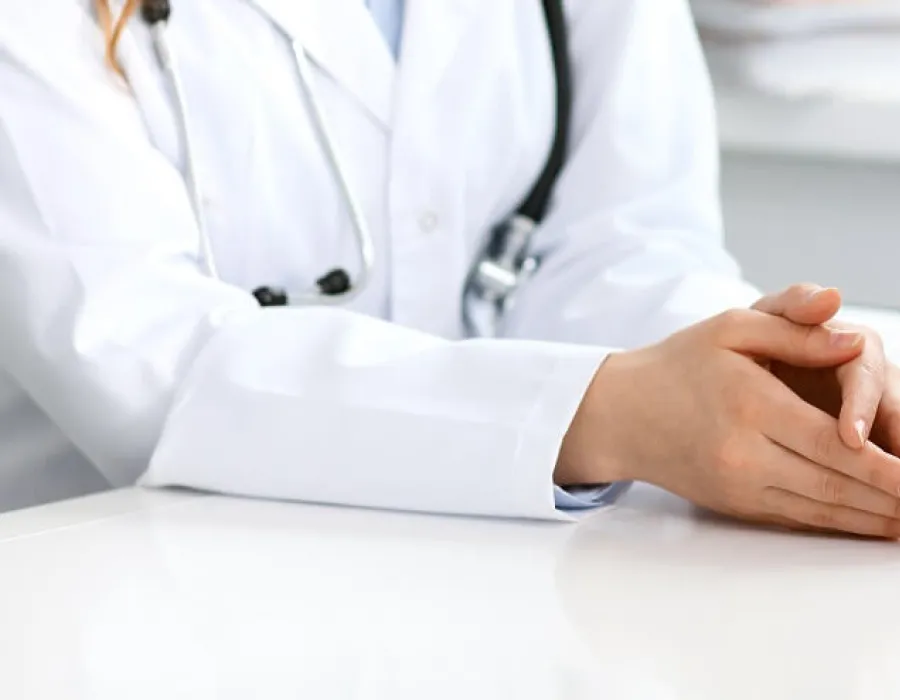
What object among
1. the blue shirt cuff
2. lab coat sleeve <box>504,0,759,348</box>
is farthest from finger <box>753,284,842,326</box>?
lab coat sleeve <box>504,0,759,348</box>

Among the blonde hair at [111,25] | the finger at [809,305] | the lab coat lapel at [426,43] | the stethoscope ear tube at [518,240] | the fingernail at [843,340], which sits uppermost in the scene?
the blonde hair at [111,25]

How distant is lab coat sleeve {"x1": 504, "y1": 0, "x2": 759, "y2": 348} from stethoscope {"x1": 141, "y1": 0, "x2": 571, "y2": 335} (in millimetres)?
15

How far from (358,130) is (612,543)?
1.35 ft

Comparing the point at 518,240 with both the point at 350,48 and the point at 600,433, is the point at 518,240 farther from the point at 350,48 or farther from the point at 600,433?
the point at 600,433

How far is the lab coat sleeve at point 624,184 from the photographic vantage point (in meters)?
1.00

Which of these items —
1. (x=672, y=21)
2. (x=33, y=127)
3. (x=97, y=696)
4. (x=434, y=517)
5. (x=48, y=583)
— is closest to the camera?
(x=97, y=696)

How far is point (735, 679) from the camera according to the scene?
1.53 feet

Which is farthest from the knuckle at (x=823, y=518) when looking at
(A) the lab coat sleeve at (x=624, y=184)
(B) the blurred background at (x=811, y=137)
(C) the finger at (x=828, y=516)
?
(B) the blurred background at (x=811, y=137)

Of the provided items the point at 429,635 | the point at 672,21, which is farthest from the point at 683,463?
the point at 672,21

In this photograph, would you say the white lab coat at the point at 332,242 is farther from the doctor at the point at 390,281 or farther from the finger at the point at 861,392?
the finger at the point at 861,392

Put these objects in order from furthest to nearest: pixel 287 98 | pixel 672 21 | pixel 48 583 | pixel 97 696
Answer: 1. pixel 672 21
2. pixel 287 98
3. pixel 48 583
4. pixel 97 696

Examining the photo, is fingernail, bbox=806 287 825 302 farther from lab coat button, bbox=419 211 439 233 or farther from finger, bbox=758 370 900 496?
lab coat button, bbox=419 211 439 233

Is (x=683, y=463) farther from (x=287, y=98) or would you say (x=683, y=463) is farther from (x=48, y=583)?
(x=287, y=98)

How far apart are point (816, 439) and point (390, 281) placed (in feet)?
1.30
